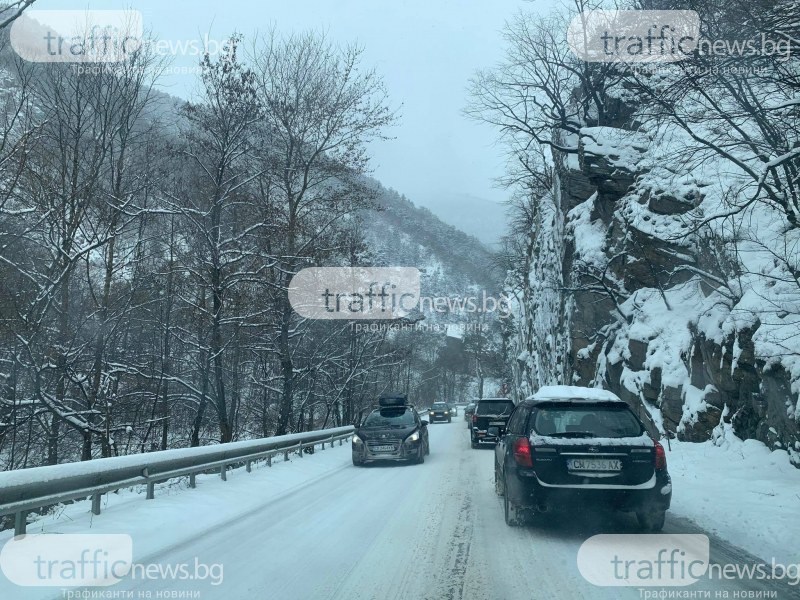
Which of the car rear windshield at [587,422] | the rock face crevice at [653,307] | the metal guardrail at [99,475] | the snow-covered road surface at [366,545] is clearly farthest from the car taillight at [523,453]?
the rock face crevice at [653,307]

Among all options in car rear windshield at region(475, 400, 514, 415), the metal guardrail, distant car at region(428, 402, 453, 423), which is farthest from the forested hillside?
distant car at region(428, 402, 453, 423)

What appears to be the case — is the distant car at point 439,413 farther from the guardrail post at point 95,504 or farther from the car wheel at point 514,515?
the guardrail post at point 95,504

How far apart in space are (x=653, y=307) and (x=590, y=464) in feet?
42.3

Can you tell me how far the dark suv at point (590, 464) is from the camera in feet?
24.4

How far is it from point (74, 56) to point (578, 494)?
44.6 feet

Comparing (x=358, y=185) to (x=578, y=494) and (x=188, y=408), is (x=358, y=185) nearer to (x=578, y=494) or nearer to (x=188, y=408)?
(x=188, y=408)

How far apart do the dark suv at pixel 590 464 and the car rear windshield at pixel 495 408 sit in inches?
685

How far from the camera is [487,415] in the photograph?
24953mm

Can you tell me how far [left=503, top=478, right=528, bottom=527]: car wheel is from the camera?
8.14m

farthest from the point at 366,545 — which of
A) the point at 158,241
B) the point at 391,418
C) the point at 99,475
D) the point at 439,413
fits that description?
the point at 439,413

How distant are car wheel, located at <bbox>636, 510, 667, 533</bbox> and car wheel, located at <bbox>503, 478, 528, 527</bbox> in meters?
1.40

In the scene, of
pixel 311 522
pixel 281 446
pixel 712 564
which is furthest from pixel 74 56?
pixel 712 564

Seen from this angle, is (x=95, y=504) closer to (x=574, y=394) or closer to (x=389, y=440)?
(x=574, y=394)

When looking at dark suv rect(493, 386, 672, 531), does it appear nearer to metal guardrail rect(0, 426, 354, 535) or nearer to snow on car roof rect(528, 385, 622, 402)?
snow on car roof rect(528, 385, 622, 402)
